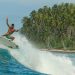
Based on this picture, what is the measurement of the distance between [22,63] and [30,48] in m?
1.55

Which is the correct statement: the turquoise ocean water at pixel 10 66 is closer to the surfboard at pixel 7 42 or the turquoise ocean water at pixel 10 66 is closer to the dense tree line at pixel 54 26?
the surfboard at pixel 7 42

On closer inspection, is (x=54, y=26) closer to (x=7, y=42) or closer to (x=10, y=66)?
(x=7, y=42)

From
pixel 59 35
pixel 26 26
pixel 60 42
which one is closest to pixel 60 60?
pixel 60 42

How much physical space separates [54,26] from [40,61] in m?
59.0

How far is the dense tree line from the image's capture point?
72.6 meters

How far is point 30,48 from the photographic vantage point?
685 inches

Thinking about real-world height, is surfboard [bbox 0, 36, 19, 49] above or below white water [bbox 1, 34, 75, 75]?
above

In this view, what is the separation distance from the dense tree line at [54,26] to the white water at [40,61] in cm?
5089

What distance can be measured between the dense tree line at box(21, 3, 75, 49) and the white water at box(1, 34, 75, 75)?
5089 cm

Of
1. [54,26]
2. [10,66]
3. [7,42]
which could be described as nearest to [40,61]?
[10,66]

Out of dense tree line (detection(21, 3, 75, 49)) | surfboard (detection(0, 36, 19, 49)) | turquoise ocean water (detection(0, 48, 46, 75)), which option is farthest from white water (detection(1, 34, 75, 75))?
dense tree line (detection(21, 3, 75, 49))

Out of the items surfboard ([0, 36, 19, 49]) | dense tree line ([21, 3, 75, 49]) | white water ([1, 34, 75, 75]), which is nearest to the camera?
white water ([1, 34, 75, 75])

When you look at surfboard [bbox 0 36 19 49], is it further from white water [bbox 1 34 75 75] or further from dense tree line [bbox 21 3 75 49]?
dense tree line [bbox 21 3 75 49]

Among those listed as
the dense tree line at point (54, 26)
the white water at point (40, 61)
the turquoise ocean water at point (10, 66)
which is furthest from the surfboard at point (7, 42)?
the dense tree line at point (54, 26)
